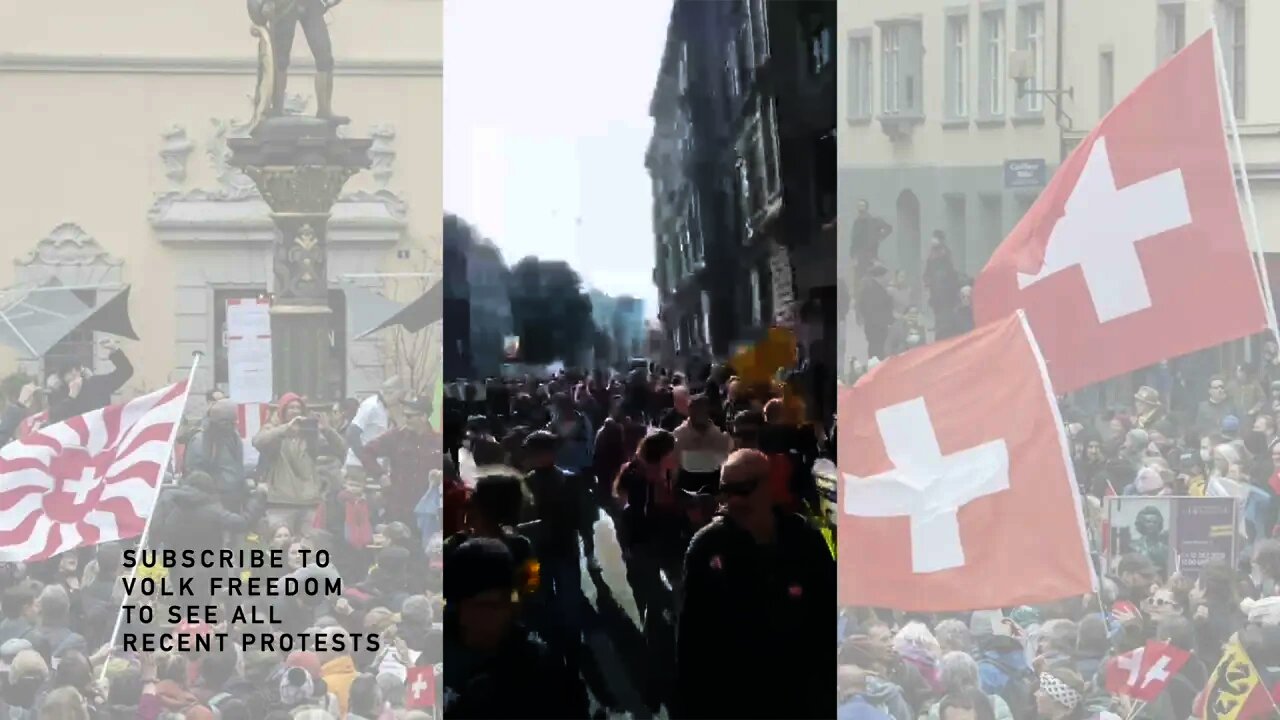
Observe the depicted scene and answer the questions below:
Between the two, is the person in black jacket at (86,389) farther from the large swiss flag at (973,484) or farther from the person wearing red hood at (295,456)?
the large swiss flag at (973,484)

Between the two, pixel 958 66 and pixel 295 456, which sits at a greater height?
pixel 958 66

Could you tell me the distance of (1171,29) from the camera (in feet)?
10.9

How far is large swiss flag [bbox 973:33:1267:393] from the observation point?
10.9 feet

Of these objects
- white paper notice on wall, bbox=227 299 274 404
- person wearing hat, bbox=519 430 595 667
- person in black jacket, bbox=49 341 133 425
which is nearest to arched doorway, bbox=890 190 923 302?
person wearing hat, bbox=519 430 595 667

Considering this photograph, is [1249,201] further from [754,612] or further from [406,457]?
[406,457]

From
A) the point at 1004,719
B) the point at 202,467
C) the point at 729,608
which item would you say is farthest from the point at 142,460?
the point at 1004,719

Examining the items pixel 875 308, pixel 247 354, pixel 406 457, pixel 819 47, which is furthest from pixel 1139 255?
pixel 247 354

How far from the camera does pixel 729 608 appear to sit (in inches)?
131

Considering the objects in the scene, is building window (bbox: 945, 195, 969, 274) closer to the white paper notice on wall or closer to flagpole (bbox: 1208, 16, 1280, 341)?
flagpole (bbox: 1208, 16, 1280, 341)

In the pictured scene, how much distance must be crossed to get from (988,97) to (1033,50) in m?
0.14

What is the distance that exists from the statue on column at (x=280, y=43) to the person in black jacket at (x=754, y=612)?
3.91 feet

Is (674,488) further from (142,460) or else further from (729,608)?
(142,460)

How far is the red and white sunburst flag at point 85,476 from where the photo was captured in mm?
3236

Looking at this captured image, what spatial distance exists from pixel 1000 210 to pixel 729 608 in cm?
102
